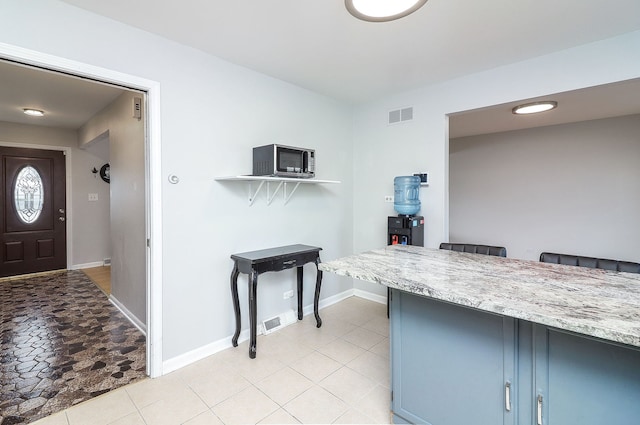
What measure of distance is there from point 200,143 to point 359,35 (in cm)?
159

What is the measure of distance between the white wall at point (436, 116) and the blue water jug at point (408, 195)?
13 centimetres

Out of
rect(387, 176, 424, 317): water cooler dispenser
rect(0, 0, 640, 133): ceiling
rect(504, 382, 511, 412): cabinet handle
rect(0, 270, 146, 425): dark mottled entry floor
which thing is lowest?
rect(0, 270, 146, 425): dark mottled entry floor

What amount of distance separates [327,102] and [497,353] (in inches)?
129

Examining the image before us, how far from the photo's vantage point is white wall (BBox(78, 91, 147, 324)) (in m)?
3.13

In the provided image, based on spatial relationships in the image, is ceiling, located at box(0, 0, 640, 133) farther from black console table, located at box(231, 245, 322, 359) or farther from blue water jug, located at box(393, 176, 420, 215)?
black console table, located at box(231, 245, 322, 359)

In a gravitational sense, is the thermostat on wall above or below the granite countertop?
above

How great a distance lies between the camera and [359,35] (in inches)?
92.0

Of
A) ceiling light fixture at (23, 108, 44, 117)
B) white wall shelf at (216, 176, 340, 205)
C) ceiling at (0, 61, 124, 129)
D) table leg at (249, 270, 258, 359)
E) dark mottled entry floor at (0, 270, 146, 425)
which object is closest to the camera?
dark mottled entry floor at (0, 270, 146, 425)

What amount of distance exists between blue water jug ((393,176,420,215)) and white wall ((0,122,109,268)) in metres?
5.79

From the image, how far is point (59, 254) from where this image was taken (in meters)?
5.50

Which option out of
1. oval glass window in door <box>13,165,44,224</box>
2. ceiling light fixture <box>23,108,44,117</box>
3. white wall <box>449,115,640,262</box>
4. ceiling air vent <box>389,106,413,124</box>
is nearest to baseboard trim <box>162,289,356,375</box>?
ceiling air vent <box>389,106,413,124</box>

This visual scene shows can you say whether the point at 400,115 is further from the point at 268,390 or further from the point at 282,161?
the point at 268,390

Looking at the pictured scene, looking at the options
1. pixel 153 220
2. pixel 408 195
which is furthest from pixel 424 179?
pixel 153 220

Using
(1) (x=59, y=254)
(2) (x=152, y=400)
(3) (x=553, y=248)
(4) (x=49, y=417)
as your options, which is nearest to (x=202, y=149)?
(2) (x=152, y=400)
